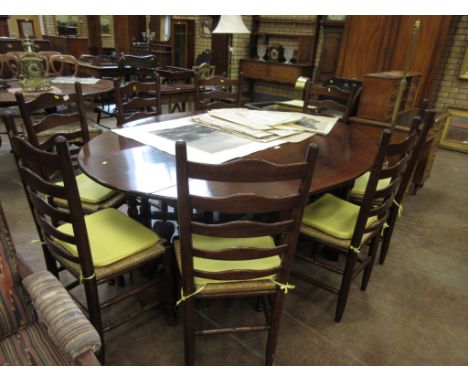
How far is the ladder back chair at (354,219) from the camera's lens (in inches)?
55.6

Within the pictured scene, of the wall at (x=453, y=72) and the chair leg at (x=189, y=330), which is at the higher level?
the wall at (x=453, y=72)

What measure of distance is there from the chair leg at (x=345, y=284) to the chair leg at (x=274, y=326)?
0.44m

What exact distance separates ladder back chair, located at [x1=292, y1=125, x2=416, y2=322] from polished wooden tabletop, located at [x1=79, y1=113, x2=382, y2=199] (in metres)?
0.13

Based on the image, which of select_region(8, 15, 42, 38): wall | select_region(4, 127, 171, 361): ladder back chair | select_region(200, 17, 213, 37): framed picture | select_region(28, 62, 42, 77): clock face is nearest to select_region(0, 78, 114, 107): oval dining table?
select_region(28, 62, 42, 77): clock face

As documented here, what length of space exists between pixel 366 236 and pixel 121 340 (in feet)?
4.14

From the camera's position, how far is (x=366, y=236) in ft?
5.40

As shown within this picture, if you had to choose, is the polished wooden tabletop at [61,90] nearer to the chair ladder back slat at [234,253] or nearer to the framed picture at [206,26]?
the chair ladder back slat at [234,253]

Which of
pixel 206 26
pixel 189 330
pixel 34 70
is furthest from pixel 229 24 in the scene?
pixel 206 26

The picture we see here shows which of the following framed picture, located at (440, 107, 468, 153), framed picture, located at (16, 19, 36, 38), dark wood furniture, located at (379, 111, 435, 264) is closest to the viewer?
dark wood furniture, located at (379, 111, 435, 264)

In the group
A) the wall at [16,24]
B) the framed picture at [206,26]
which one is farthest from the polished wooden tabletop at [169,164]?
the wall at [16,24]

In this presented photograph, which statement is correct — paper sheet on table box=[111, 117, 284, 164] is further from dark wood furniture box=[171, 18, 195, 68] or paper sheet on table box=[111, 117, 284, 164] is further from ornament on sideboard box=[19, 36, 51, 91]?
dark wood furniture box=[171, 18, 195, 68]

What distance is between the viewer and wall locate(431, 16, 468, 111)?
4.25m

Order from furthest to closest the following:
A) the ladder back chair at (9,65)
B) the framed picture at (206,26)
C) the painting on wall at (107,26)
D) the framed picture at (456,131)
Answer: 1. the painting on wall at (107,26)
2. the framed picture at (206,26)
3. the framed picture at (456,131)
4. the ladder back chair at (9,65)

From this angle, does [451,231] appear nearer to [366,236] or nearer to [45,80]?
[366,236]
